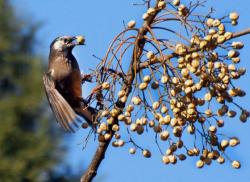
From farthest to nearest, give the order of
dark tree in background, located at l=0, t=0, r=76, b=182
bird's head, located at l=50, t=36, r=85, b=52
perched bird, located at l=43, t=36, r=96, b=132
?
1. dark tree in background, located at l=0, t=0, r=76, b=182
2. bird's head, located at l=50, t=36, r=85, b=52
3. perched bird, located at l=43, t=36, r=96, b=132

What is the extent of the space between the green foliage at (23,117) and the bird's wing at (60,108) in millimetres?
17411

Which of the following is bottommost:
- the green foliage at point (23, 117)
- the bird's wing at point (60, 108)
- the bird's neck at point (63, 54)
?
the bird's wing at point (60, 108)

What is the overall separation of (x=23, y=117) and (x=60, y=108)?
2014cm

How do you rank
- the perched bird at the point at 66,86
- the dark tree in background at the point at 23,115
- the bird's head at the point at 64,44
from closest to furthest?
1. the perched bird at the point at 66,86
2. the bird's head at the point at 64,44
3. the dark tree in background at the point at 23,115

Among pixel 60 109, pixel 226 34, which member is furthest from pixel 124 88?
pixel 60 109

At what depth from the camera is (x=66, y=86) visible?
14.5 ft

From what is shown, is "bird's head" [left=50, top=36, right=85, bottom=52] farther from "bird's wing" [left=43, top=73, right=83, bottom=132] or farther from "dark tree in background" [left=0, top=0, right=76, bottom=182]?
"dark tree in background" [left=0, top=0, right=76, bottom=182]

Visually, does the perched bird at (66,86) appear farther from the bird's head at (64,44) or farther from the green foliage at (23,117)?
the green foliage at (23,117)

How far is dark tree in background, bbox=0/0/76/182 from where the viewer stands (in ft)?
74.2

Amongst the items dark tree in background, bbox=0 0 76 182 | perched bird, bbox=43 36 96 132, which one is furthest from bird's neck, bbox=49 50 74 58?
dark tree in background, bbox=0 0 76 182

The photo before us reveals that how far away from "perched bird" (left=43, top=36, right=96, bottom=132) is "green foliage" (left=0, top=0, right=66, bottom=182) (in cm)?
1693

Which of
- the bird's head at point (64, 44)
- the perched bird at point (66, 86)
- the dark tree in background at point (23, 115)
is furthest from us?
the dark tree in background at point (23, 115)

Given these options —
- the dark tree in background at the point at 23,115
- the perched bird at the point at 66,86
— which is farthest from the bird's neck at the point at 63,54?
the dark tree in background at the point at 23,115

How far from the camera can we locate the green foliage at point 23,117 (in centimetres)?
2262
